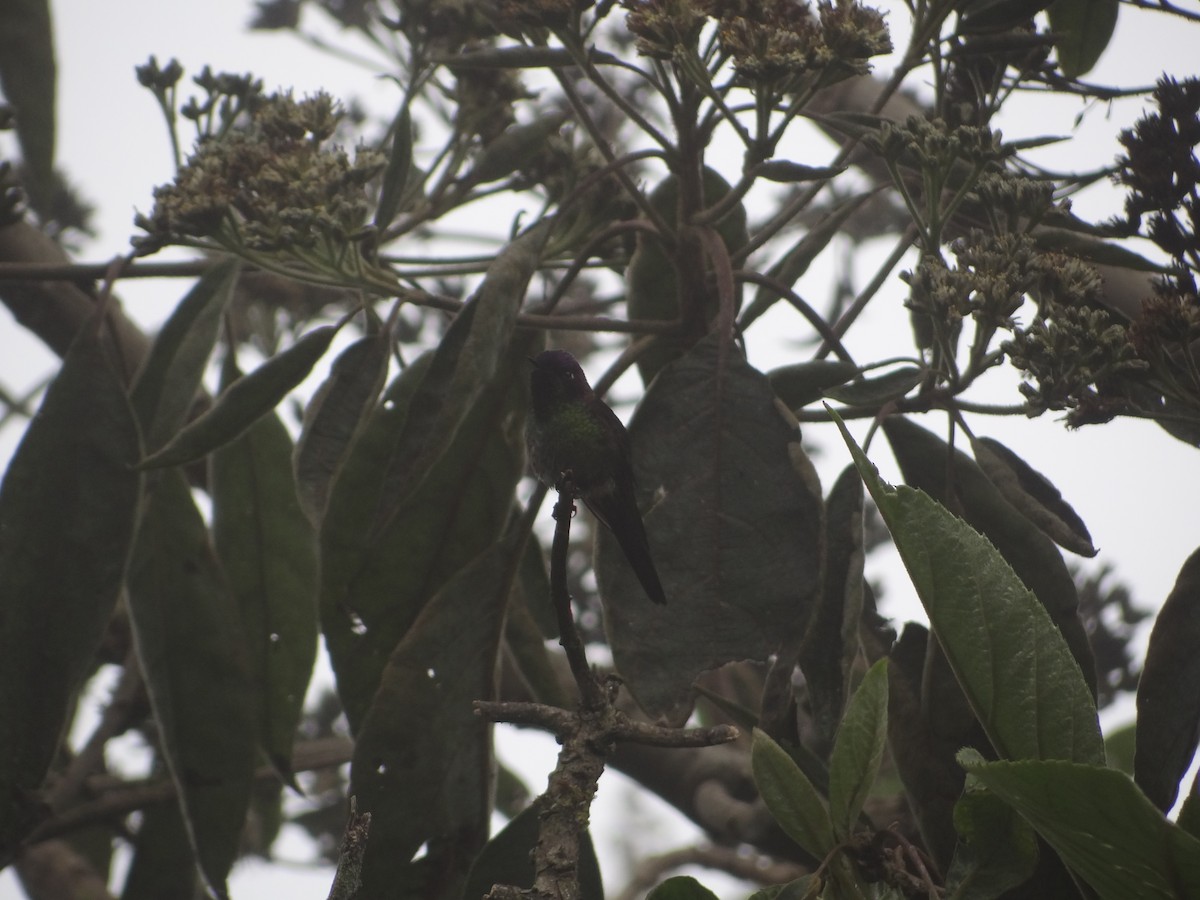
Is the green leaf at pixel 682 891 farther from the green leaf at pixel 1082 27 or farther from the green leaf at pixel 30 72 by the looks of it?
the green leaf at pixel 30 72

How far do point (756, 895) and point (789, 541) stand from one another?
1.85ft

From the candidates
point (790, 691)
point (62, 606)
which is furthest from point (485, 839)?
point (62, 606)

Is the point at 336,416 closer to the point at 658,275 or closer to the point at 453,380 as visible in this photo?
the point at 453,380

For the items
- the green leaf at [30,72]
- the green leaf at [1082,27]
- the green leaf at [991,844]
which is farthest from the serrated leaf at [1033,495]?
the green leaf at [30,72]

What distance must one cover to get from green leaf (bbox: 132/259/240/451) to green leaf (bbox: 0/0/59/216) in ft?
2.44

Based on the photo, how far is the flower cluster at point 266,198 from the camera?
7.47 feet

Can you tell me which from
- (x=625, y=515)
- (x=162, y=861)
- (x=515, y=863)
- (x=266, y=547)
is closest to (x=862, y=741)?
(x=625, y=515)

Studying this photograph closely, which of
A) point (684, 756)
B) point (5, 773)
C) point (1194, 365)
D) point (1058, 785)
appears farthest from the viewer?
point (684, 756)

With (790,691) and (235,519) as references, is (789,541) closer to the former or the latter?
(790,691)

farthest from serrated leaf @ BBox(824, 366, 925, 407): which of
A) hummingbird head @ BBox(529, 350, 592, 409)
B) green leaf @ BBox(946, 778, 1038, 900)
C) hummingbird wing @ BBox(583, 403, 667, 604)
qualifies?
green leaf @ BBox(946, 778, 1038, 900)

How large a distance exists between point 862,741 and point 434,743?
1.00 metres

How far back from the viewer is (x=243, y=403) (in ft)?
7.23

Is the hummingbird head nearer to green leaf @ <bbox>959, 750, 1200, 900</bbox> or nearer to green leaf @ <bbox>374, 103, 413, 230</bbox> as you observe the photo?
green leaf @ <bbox>374, 103, 413, 230</bbox>

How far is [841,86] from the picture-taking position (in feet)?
12.9
